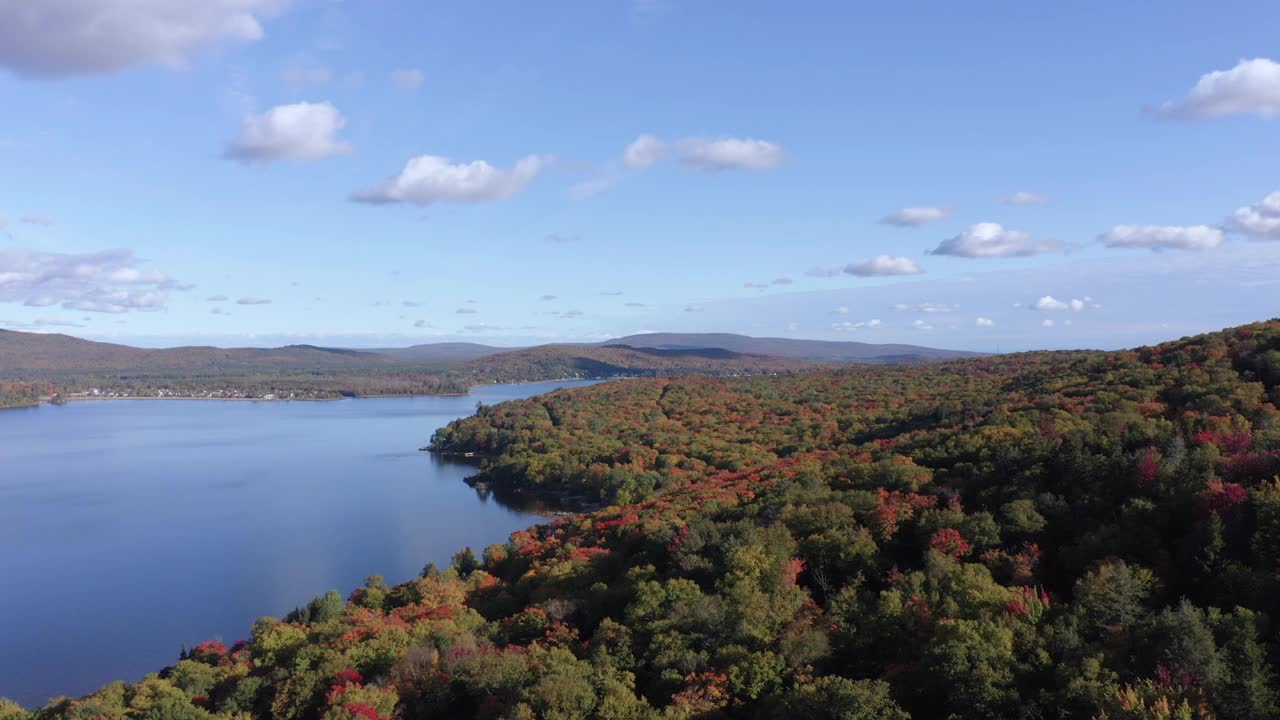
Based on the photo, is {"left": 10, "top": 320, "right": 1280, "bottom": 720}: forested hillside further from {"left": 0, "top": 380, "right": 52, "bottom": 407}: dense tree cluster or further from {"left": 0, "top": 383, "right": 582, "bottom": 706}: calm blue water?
{"left": 0, "top": 380, "right": 52, "bottom": 407}: dense tree cluster

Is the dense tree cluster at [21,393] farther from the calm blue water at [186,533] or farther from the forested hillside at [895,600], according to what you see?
the forested hillside at [895,600]

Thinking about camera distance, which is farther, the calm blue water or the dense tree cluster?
the dense tree cluster

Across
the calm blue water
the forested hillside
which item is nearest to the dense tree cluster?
the calm blue water

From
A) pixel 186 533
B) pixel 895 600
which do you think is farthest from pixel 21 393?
pixel 895 600

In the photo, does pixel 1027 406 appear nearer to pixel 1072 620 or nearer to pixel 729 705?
pixel 1072 620

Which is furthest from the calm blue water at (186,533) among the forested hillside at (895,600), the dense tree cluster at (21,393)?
the dense tree cluster at (21,393)

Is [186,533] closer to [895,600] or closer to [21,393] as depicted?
[895,600]
